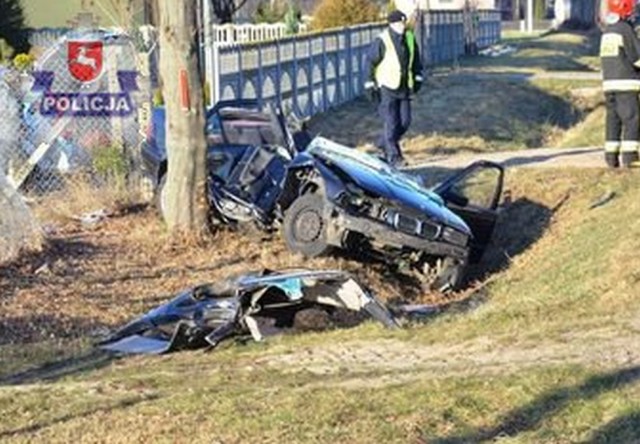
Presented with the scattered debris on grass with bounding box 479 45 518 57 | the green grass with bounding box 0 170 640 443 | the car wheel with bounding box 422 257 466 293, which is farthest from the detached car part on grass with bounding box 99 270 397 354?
the scattered debris on grass with bounding box 479 45 518 57

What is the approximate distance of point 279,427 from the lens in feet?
21.6

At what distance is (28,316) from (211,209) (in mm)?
3641

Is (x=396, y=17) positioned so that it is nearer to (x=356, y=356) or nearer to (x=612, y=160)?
(x=612, y=160)

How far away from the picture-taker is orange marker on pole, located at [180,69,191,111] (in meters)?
13.8

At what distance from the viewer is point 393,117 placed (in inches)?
647

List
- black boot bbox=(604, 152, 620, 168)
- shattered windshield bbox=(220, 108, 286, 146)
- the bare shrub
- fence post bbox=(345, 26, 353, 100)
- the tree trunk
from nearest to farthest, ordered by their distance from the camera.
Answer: the tree trunk, shattered windshield bbox=(220, 108, 286, 146), black boot bbox=(604, 152, 620, 168), fence post bbox=(345, 26, 353, 100), the bare shrub

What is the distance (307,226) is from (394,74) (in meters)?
4.15

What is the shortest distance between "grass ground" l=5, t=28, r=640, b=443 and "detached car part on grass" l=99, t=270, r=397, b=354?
0.25 metres

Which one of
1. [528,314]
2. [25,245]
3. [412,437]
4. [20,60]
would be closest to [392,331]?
[528,314]

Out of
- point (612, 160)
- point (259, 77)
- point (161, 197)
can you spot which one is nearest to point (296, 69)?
point (259, 77)

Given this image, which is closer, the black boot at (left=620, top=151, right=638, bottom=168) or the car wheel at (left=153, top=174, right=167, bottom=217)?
the car wheel at (left=153, top=174, right=167, bottom=217)

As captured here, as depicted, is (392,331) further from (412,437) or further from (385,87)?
(385,87)

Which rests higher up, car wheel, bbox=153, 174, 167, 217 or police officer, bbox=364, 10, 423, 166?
police officer, bbox=364, 10, 423, 166

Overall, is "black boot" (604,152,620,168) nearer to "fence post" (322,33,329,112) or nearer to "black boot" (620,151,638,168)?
"black boot" (620,151,638,168)
